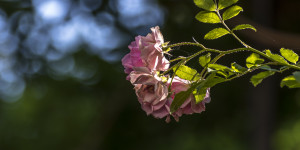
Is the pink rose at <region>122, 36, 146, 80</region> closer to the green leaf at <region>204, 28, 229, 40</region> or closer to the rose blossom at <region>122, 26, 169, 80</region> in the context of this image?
the rose blossom at <region>122, 26, 169, 80</region>

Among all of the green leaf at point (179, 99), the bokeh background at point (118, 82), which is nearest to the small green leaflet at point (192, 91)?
the green leaf at point (179, 99)

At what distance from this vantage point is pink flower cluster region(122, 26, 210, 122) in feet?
1.85

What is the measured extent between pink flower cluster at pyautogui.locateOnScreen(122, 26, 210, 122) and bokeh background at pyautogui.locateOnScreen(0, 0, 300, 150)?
305 cm

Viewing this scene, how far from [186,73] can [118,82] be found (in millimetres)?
4461

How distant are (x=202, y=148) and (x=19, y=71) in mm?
2281

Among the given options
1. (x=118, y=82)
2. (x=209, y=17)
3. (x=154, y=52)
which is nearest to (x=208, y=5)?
(x=209, y=17)

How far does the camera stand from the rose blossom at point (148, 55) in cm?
57

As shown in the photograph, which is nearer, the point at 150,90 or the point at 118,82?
the point at 150,90

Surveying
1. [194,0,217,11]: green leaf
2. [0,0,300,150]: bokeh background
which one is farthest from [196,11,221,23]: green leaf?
[0,0,300,150]: bokeh background

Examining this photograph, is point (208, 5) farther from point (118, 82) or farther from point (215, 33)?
point (118, 82)

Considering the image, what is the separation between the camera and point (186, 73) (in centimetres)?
60

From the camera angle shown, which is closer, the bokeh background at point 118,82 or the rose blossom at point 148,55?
the rose blossom at point 148,55

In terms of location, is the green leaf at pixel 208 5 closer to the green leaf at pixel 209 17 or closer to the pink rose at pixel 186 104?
the green leaf at pixel 209 17

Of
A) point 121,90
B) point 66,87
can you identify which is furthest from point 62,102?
point 121,90
